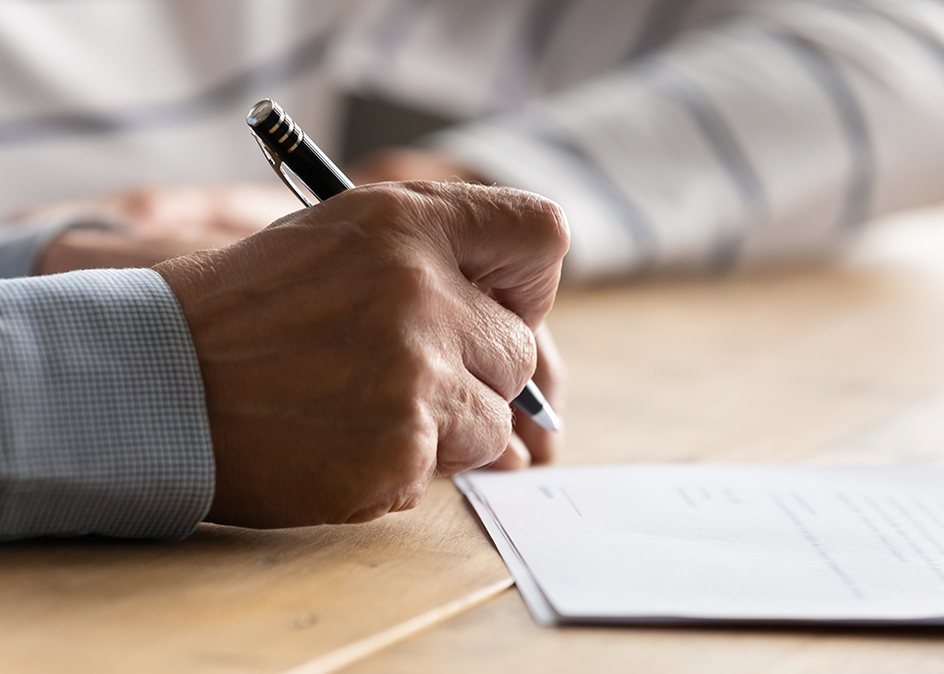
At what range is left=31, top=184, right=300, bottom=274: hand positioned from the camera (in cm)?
65

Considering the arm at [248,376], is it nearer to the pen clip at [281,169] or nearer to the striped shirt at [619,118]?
the pen clip at [281,169]

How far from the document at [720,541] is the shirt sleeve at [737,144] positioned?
0.52 m

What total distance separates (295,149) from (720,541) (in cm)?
25

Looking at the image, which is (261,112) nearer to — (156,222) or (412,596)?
(412,596)

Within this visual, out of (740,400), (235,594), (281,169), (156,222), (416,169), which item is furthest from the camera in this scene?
(416,169)

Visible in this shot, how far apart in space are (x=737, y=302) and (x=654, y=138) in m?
0.21

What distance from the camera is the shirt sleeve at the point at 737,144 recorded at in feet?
3.40

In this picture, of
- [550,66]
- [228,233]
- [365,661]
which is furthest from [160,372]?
[550,66]

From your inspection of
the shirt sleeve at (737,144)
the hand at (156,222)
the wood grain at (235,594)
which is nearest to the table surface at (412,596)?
the wood grain at (235,594)

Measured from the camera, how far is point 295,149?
0.43 metres

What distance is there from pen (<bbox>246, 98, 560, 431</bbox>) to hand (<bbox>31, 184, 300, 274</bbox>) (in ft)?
0.70

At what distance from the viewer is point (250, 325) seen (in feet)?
1.26

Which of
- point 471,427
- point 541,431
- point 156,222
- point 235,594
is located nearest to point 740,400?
point 541,431

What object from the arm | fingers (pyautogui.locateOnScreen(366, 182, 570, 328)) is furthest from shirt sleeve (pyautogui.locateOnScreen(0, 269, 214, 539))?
fingers (pyautogui.locateOnScreen(366, 182, 570, 328))
